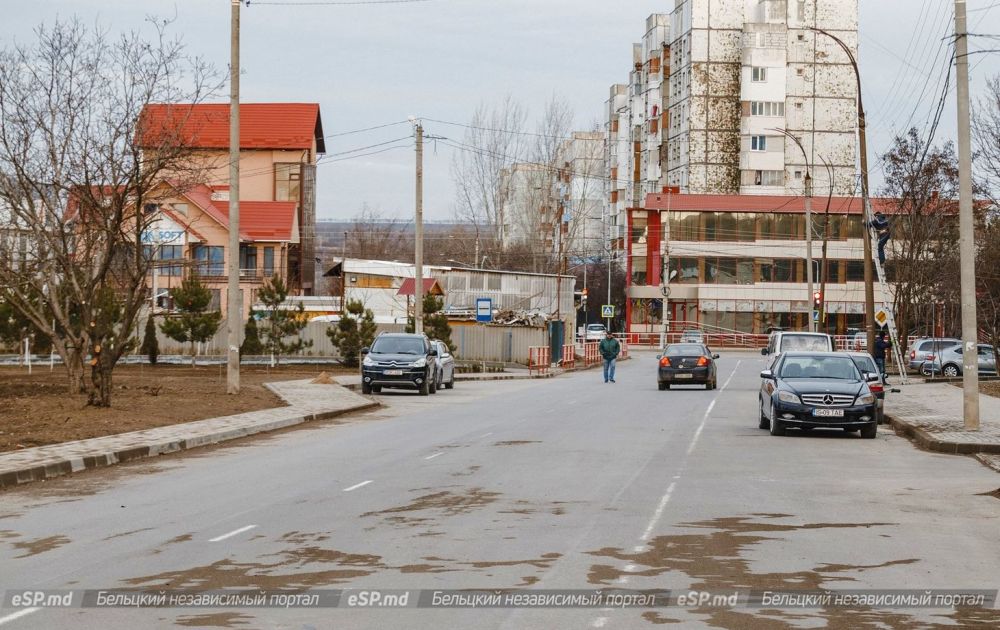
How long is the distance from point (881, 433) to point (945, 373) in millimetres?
30915

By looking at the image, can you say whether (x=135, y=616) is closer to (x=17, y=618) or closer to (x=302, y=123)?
(x=17, y=618)

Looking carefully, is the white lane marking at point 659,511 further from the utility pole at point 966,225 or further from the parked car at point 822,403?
the utility pole at point 966,225

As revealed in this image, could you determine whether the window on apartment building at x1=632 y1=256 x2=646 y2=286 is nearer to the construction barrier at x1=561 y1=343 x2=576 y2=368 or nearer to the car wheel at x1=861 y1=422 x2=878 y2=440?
the construction barrier at x1=561 y1=343 x2=576 y2=368

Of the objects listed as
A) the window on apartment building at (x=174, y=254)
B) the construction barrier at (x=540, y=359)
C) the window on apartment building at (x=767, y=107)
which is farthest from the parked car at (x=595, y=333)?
the construction barrier at (x=540, y=359)

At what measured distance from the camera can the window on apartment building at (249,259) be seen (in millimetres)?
80188

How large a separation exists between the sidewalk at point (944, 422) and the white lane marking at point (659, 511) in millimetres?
5780

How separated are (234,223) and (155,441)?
11264mm

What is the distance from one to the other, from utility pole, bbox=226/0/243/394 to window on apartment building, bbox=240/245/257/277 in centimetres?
4965

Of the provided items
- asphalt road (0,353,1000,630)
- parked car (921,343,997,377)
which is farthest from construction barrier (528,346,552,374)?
asphalt road (0,353,1000,630)

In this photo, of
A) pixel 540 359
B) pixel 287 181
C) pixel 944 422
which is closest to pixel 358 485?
pixel 944 422

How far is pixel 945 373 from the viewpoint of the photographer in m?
53.6

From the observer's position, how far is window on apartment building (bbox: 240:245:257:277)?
8019cm

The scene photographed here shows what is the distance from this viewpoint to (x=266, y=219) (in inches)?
3228

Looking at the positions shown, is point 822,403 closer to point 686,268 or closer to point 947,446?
point 947,446
